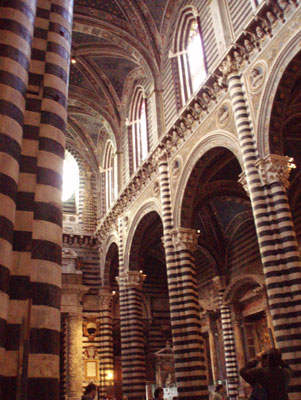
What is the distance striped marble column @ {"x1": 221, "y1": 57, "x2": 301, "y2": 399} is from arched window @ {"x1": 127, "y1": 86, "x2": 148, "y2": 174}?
865 centimetres

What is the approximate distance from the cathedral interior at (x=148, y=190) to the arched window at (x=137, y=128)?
87 mm

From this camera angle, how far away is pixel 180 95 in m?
16.7

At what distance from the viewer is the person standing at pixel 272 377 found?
4.05 m

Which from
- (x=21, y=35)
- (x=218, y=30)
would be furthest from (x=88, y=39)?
(x=21, y=35)

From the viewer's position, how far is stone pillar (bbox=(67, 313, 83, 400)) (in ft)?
66.4

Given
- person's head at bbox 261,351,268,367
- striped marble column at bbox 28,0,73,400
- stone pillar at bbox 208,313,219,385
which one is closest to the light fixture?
stone pillar at bbox 208,313,219,385

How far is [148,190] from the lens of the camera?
1805 centimetres

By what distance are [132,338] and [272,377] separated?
15.2 m

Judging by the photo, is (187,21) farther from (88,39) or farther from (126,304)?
(126,304)

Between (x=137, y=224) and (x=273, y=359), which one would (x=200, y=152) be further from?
(x=273, y=359)

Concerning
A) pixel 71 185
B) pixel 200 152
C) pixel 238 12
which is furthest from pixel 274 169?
pixel 71 185

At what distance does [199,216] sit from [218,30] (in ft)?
31.5

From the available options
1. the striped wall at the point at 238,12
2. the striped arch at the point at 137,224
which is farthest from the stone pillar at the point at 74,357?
the striped wall at the point at 238,12

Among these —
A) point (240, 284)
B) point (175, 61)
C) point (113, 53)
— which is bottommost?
point (240, 284)
